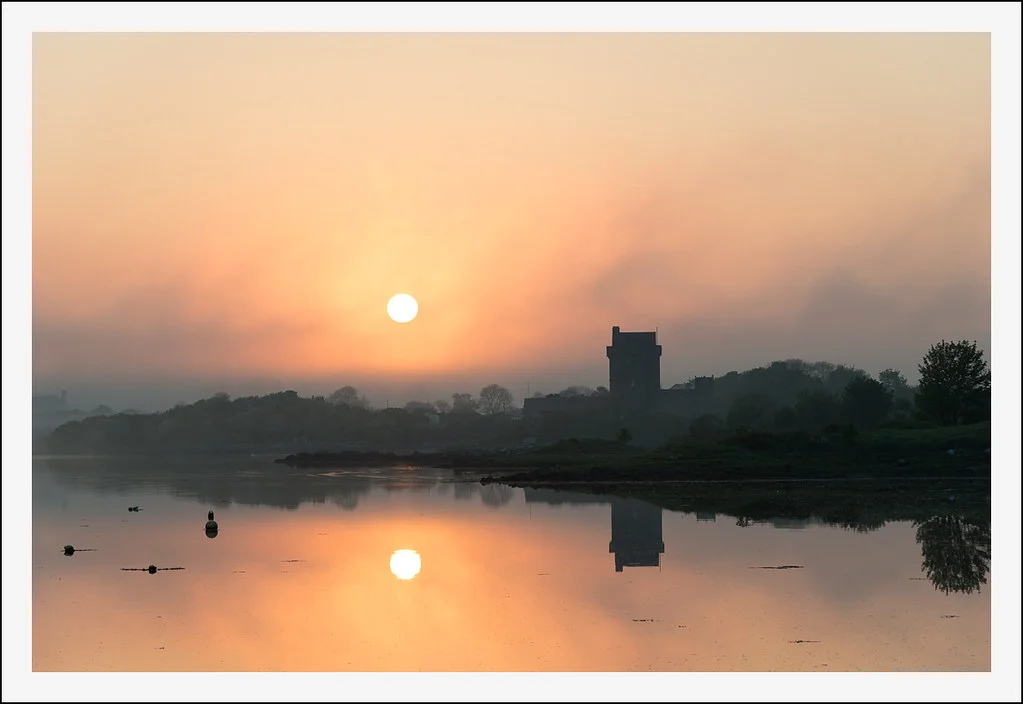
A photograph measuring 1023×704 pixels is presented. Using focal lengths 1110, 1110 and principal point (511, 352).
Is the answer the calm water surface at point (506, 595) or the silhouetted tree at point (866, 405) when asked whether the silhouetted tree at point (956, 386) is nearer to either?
the silhouetted tree at point (866, 405)

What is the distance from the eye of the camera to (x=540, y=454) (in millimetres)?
109875

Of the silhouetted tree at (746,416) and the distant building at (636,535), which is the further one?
the silhouetted tree at (746,416)

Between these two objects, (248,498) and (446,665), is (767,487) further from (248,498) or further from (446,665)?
(446,665)

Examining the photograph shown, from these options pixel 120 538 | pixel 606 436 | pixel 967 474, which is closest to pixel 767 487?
pixel 967 474

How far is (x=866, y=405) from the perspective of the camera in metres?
99.8

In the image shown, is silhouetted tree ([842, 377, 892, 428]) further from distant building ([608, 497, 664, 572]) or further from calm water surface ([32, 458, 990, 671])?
calm water surface ([32, 458, 990, 671])

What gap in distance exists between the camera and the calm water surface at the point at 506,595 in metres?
20.9

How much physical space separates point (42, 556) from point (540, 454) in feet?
251

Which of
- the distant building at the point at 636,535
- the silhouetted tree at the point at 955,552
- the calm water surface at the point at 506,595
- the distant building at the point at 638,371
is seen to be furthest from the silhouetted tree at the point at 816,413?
the silhouetted tree at the point at 955,552

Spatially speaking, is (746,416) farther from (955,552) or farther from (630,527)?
(955,552)

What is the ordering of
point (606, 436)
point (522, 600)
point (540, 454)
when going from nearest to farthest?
point (522, 600)
point (540, 454)
point (606, 436)

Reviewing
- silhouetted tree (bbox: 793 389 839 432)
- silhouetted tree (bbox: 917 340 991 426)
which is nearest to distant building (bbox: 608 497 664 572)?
silhouetted tree (bbox: 917 340 991 426)

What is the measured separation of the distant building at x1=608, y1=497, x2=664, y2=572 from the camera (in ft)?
107

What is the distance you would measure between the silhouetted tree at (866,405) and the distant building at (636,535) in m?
52.1
